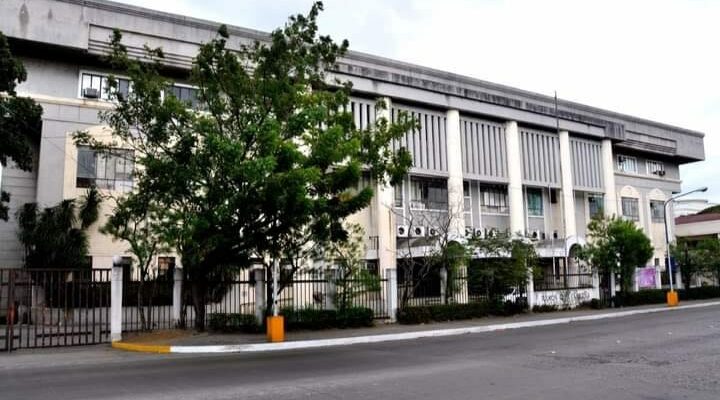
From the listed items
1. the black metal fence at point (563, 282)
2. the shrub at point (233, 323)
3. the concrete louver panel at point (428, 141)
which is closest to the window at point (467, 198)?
the concrete louver panel at point (428, 141)

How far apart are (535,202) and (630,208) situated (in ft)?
36.9

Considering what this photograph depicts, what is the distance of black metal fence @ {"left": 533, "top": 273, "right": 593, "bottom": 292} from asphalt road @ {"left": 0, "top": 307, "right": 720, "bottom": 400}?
11408mm

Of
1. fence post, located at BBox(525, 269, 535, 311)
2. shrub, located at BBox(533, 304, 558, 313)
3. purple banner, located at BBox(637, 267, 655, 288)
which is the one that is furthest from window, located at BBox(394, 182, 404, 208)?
purple banner, located at BBox(637, 267, 655, 288)

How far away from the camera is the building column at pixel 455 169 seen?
3459cm

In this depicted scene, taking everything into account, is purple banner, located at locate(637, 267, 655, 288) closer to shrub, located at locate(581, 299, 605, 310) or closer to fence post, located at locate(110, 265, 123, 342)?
shrub, located at locate(581, 299, 605, 310)

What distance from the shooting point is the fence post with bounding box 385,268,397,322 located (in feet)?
71.4

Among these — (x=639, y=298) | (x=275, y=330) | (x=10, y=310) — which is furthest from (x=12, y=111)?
(x=639, y=298)

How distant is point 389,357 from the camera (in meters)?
13.2

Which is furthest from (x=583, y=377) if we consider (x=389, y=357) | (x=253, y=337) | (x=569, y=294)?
(x=569, y=294)

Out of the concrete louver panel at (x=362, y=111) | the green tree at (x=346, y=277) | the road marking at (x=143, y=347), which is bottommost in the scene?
the road marking at (x=143, y=347)

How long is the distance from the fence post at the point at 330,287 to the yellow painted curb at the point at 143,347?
6742 mm

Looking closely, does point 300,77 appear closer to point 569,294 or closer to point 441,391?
point 441,391

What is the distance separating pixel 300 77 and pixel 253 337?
7.90m

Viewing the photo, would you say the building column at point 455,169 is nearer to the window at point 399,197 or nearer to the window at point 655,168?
the window at point 399,197
